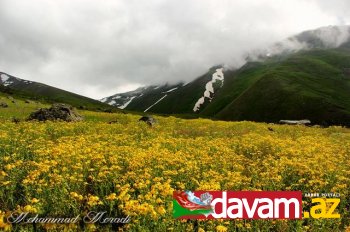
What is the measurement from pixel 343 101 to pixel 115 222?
143 m

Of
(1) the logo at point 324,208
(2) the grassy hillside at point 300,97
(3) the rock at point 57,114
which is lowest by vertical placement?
(1) the logo at point 324,208

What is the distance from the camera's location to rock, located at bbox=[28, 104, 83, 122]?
34656mm

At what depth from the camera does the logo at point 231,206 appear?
938 cm

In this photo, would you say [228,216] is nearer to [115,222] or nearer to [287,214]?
[287,214]

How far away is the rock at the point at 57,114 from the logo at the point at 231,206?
26236 millimetres

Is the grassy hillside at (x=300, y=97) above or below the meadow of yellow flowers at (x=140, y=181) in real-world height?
above

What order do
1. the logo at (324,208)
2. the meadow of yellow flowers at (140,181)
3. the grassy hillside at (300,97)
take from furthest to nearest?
the grassy hillside at (300,97)
the logo at (324,208)
the meadow of yellow flowers at (140,181)

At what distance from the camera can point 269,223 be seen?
9898 millimetres

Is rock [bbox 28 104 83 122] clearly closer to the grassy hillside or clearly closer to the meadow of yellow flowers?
the meadow of yellow flowers

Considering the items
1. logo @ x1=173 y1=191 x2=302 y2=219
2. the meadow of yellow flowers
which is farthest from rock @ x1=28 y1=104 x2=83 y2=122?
logo @ x1=173 y1=191 x2=302 y2=219

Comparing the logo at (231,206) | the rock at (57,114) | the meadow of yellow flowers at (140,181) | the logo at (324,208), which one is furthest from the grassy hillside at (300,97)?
the logo at (231,206)

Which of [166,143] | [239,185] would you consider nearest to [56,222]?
[239,185]

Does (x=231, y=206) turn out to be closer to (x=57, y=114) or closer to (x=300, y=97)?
(x=57, y=114)

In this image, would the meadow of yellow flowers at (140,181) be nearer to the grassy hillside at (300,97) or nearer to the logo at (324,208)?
the logo at (324,208)
